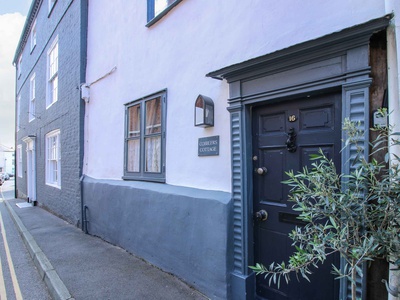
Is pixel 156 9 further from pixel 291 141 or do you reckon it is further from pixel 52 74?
pixel 52 74

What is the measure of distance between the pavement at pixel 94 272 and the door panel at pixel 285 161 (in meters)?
1.21

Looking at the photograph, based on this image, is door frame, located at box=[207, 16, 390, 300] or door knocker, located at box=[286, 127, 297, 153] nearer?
door frame, located at box=[207, 16, 390, 300]

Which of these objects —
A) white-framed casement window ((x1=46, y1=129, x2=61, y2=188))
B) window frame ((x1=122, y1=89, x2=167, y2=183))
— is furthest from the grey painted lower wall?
white-framed casement window ((x1=46, y1=129, x2=61, y2=188))

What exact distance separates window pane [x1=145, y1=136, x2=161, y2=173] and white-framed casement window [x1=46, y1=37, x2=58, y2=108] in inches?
261

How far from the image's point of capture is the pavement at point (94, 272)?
12.0 ft

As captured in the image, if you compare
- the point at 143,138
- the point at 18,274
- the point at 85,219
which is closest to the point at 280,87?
the point at 143,138

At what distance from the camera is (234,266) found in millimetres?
3297

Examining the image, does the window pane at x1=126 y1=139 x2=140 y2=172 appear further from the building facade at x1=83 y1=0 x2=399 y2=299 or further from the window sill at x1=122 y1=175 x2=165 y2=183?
the window sill at x1=122 y1=175 x2=165 y2=183

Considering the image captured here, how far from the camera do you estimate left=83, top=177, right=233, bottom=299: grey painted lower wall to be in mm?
3393

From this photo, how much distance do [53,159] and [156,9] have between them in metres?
7.47

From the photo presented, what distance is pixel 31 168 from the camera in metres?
13.8

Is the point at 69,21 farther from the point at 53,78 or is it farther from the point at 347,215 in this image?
the point at 347,215

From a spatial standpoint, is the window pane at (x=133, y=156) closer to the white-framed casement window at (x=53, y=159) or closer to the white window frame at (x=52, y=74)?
the white-framed casement window at (x=53, y=159)

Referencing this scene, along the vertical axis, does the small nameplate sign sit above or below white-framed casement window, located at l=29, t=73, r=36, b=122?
below
